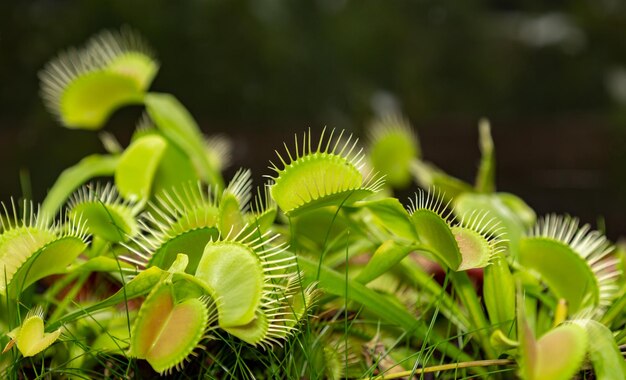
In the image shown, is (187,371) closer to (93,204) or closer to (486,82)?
(93,204)

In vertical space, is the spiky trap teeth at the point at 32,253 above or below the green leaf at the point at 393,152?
above

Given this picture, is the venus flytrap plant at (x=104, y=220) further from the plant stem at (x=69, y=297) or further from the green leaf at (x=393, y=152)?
the green leaf at (x=393, y=152)

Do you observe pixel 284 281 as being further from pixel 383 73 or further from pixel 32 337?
pixel 383 73

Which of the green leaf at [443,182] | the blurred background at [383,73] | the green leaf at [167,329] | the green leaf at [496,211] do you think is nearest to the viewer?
the green leaf at [167,329]

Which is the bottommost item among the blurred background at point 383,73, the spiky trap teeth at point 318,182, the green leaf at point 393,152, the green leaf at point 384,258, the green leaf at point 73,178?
the blurred background at point 383,73

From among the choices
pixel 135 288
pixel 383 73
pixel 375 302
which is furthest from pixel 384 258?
pixel 383 73

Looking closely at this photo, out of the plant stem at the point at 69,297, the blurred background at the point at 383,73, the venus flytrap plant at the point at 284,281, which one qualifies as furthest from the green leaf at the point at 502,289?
the blurred background at the point at 383,73

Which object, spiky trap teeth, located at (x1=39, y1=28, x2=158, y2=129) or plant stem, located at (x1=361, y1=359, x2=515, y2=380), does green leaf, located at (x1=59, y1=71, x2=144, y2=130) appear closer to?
spiky trap teeth, located at (x1=39, y1=28, x2=158, y2=129)
